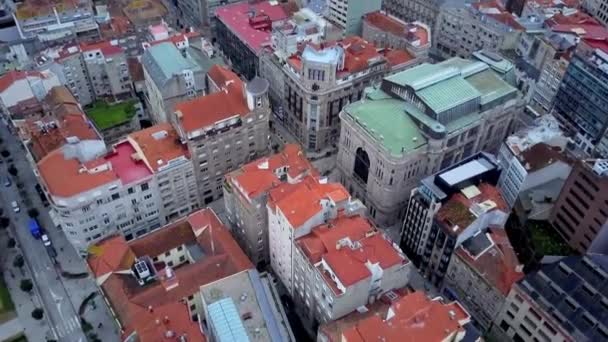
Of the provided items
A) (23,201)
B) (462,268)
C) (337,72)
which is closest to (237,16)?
(337,72)

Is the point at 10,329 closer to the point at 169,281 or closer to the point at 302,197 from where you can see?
the point at 169,281

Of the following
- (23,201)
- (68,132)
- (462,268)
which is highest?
(68,132)

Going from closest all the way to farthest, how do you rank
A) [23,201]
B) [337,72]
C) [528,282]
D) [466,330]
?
[466,330], [528,282], [23,201], [337,72]

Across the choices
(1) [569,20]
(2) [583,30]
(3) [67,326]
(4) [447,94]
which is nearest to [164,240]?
(3) [67,326]

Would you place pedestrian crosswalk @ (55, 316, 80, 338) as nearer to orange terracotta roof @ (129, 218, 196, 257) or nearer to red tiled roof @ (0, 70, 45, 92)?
orange terracotta roof @ (129, 218, 196, 257)

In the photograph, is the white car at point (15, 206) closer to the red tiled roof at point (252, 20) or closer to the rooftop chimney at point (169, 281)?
the rooftop chimney at point (169, 281)

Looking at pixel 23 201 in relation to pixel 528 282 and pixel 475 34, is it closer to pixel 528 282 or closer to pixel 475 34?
pixel 528 282

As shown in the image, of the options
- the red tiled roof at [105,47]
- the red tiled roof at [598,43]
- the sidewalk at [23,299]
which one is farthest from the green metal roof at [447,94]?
the sidewalk at [23,299]
